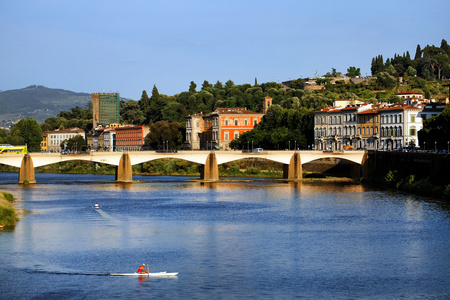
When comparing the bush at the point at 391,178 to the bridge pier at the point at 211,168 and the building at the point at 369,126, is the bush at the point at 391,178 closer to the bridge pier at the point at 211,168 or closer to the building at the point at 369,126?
the building at the point at 369,126

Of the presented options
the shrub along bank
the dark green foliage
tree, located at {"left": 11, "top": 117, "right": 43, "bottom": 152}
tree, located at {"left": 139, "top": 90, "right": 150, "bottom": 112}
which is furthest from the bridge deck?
tree, located at {"left": 139, "top": 90, "right": 150, "bottom": 112}

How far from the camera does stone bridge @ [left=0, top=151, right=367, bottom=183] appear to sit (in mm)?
83625

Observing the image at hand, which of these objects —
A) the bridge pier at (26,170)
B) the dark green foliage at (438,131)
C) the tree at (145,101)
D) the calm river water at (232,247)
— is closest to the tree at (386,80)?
the tree at (145,101)

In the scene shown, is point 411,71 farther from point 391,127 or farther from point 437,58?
point 391,127

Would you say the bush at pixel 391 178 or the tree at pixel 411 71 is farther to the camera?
the tree at pixel 411 71

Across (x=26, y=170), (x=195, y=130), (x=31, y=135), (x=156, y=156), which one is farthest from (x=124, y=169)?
(x=31, y=135)

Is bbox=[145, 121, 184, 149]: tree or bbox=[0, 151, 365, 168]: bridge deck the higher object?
bbox=[145, 121, 184, 149]: tree

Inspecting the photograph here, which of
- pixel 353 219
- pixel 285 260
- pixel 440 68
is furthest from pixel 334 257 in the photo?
pixel 440 68

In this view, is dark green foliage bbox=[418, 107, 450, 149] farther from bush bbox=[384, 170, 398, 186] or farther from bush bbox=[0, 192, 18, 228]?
bush bbox=[0, 192, 18, 228]

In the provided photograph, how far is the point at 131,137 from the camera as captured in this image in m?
170

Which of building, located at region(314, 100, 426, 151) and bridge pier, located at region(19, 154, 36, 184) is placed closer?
bridge pier, located at region(19, 154, 36, 184)

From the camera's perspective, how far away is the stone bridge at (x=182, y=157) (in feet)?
274

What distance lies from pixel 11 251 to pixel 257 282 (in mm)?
13345

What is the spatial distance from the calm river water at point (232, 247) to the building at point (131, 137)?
95.9 meters
